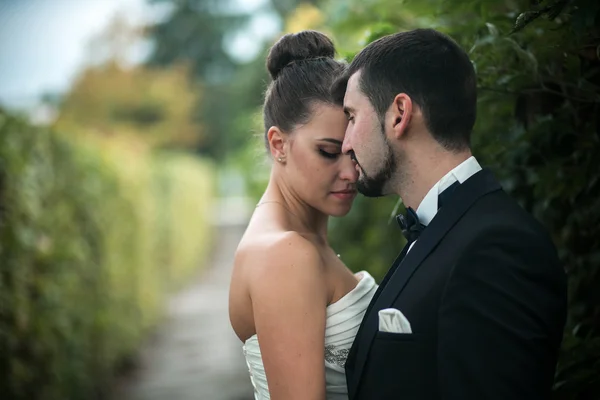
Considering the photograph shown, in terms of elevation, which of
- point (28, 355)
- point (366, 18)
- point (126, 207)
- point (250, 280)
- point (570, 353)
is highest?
point (126, 207)

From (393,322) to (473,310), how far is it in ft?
0.93

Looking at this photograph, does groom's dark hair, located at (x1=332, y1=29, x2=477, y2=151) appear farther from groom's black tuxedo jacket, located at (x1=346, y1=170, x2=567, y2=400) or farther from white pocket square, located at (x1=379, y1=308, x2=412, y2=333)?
white pocket square, located at (x1=379, y1=308, x2=412, y2=333)

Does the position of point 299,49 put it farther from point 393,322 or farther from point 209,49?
point 209,49

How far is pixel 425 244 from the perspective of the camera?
6.72ft

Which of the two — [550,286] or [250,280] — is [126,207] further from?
[550,286]

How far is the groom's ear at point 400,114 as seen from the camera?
6.86 feet

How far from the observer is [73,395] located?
653 centimetres

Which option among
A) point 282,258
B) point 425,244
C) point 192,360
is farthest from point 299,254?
point 192,360

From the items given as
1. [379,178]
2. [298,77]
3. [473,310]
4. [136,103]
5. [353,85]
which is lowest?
[473,310]

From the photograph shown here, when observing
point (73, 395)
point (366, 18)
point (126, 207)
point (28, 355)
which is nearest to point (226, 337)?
point (126, 207)

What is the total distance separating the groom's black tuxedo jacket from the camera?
1.75m

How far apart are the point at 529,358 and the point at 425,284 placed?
33 centimetres

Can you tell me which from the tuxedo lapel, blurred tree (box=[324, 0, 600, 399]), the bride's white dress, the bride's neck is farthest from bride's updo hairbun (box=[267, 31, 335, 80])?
the tuxedo lapel

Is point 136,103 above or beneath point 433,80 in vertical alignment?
above
